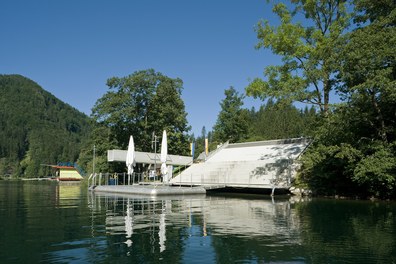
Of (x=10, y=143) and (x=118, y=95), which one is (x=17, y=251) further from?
(x=10, y=143)

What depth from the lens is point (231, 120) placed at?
64.0 m

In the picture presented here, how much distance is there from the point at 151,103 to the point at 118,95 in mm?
4953

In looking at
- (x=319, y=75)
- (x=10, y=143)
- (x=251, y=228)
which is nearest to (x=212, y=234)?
(x=251, y=228)

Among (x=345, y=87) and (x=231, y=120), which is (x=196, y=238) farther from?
(x=231, y=120)

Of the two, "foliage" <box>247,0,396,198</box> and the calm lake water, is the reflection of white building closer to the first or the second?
the calm lake water

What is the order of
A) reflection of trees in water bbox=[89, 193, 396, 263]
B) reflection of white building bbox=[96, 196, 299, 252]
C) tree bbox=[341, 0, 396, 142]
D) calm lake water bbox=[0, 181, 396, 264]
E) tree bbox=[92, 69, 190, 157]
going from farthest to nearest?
1. tree bbox=[92, 69, 190, 157]
2. tree bbox=[341, 0, 396, 142]
3. reflection of white building bbox=[96, 196, 299, 252]
4. reflection of trees in water bbox=[89, 193, 396, 263]
5. calm lake water bbox=[0, 181, 396, 264]

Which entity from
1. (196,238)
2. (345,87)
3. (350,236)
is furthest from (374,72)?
(196,238)

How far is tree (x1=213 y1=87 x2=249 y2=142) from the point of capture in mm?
64000

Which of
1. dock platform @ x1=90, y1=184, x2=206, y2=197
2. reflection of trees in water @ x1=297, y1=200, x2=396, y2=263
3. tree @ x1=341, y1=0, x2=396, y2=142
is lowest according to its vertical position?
reflection of trees in water @ x1=297, y1=200, x2=396, y2=263

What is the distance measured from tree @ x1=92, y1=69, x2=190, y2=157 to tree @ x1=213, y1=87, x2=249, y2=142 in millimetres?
9703

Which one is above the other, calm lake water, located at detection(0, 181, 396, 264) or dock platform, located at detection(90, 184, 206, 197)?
dock platform, located at detection(90, 184, 206, 197)

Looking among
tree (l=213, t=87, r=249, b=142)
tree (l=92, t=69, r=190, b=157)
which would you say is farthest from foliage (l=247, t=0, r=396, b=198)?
tree (l=213, t=87, r=249, b=142)

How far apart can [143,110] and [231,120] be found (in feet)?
52.5

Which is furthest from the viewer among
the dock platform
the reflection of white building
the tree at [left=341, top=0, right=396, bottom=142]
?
the dock platform
